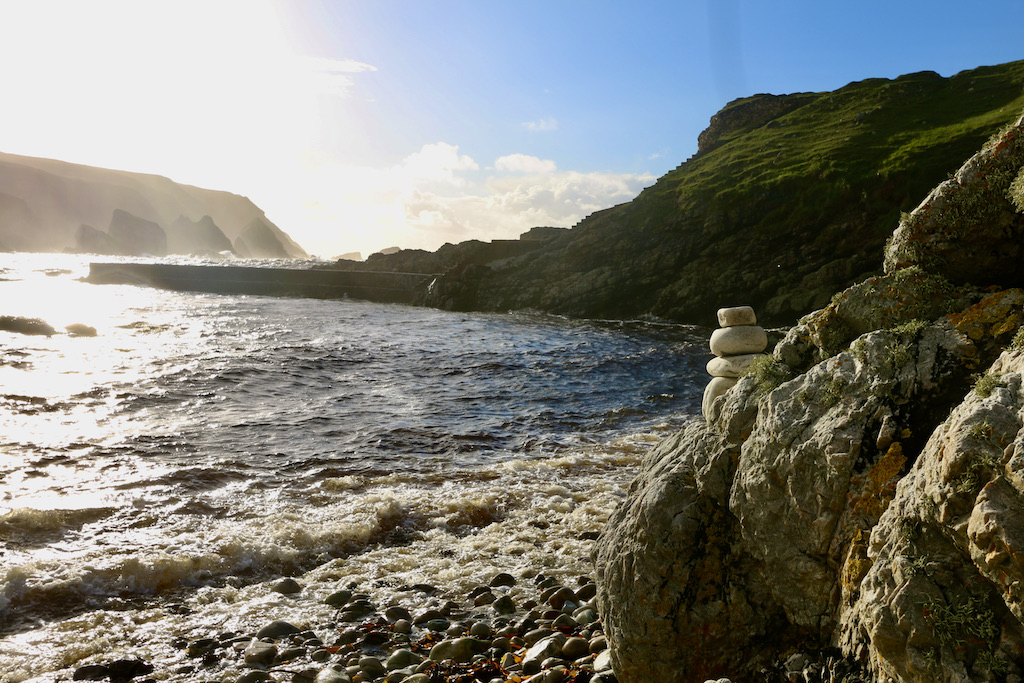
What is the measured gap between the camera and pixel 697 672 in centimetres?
511

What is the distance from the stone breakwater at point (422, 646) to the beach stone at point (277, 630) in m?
0.01

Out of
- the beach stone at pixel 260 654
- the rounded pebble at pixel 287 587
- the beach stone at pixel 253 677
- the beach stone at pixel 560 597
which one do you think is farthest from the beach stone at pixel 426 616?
the rounded pebble at pixel 287 587

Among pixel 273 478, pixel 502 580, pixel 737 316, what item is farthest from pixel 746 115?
pixel 502 580

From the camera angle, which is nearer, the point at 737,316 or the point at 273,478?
the point at 737,316

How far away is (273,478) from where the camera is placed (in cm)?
1358

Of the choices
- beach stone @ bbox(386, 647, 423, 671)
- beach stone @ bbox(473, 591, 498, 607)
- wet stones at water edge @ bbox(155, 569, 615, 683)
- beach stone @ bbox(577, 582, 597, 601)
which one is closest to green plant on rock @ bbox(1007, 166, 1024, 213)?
wet stones at water edge @ bbox(155, 569, 615, 683)

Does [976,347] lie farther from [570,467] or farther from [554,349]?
[554,349]

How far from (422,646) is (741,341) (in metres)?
6.92

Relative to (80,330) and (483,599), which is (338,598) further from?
(80,330)

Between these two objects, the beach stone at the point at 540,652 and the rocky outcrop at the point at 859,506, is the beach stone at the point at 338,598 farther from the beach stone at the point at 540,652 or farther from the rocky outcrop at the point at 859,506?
the rocky outcrop at the point at 859,506

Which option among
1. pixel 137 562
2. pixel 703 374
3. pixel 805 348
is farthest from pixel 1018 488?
pixel 703 374

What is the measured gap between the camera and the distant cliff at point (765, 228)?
2124 inches

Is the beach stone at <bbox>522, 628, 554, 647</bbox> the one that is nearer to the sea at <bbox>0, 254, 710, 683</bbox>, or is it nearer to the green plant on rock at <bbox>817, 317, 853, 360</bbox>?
the sea at <bbox>0, 254, 710, 683</bbox>

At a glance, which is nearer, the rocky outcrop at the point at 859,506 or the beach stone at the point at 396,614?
the rocky outcrop at the point at 859,506
